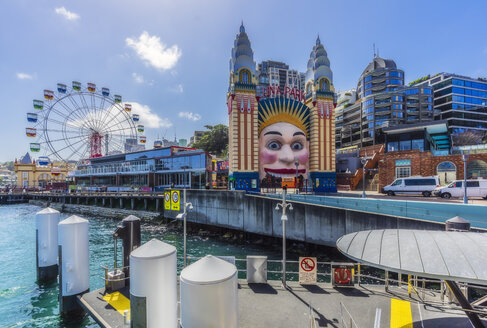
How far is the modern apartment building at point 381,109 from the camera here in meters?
76.6

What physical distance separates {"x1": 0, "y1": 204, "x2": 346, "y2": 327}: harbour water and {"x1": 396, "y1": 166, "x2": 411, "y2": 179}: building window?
19.3 meters

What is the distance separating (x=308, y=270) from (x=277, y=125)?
21.7m

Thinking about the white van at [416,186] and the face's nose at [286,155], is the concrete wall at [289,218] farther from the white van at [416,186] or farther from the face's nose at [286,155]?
the white van at [416,186]

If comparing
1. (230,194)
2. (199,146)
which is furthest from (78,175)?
(230,194)

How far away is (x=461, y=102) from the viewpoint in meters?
83.4

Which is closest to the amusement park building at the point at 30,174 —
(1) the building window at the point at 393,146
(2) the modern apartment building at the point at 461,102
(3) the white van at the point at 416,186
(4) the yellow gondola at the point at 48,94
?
(4) the yellow gondola at the point at 48,94

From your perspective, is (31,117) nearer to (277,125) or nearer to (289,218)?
(277,125)

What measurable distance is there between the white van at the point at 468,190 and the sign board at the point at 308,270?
67.6 ft

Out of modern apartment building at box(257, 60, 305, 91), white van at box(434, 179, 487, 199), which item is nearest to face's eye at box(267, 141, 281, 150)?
white van at box(434, 179, 487, 199)

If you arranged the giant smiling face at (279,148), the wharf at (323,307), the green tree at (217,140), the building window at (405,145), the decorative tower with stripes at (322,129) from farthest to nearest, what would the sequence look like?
the green tree at (217,140) → the building window at (405,145) → the decorative tower with stripes at (322,129) → the giant smiling face at (279,148) → the wharf at (323,307)

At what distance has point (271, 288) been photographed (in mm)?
11875

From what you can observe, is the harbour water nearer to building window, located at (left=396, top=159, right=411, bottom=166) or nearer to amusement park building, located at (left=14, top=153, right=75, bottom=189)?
building window, located at (left=396, top=159, right=411, bottom=166)

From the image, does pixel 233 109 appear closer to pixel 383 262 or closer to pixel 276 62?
pixel 383 262

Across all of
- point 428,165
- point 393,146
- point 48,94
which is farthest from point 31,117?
point 393,146
